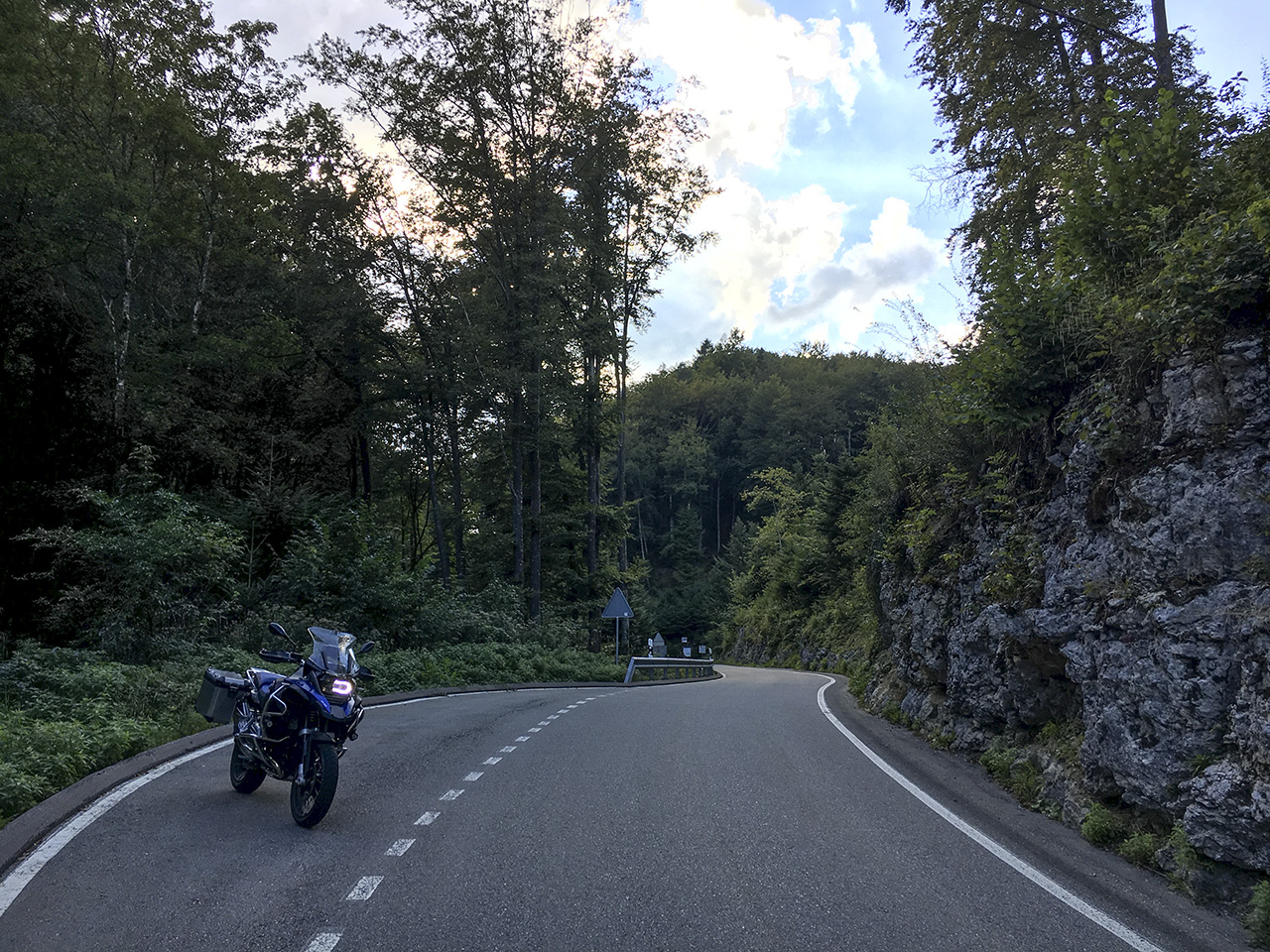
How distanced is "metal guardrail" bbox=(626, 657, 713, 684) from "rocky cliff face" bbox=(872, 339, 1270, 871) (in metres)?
19.4

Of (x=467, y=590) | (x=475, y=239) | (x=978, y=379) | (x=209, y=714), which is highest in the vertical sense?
(x=475, y=239)

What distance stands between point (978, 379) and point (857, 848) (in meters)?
5.69

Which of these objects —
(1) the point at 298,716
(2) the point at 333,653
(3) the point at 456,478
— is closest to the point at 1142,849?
(2) the point at 333,653

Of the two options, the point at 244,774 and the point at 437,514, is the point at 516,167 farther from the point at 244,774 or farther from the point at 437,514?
the point at 244,774

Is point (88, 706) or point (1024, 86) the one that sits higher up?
point (1024, 86)

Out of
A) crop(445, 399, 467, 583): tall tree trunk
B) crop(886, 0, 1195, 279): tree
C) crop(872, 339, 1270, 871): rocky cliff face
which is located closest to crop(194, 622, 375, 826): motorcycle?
crop(872, 339, 1270, 871): rocky cliff face

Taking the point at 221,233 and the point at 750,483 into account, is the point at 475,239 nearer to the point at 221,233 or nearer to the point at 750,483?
the point at 221,233

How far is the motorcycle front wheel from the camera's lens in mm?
5719

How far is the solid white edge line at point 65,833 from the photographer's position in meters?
4.46

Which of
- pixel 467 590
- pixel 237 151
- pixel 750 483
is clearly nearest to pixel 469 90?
pixel 237 151

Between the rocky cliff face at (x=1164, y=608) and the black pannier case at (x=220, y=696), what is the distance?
6.79 metres

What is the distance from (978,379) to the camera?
9328 mm

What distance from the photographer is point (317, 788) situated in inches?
226

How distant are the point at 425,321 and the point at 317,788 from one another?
24.3 m
